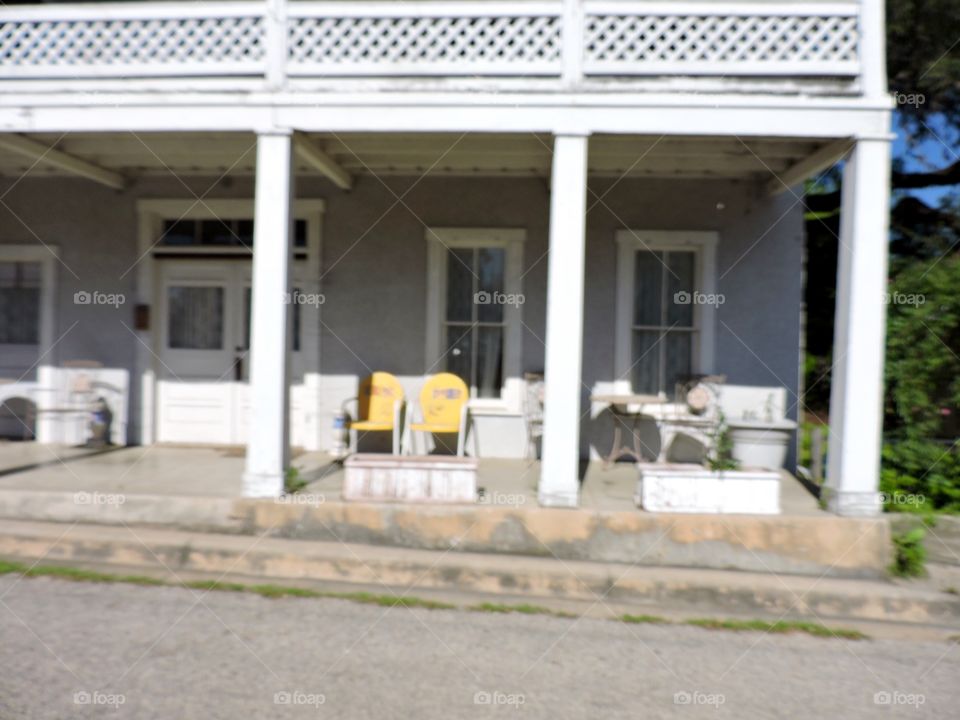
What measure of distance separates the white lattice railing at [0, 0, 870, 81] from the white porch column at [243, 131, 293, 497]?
815 mm

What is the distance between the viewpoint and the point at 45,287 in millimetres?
8523

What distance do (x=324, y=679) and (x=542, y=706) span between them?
42.1 inches

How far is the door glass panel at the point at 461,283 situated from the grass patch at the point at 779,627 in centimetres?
441

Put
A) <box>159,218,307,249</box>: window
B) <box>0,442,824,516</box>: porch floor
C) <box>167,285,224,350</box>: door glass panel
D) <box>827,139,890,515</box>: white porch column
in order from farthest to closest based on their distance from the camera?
<box>167,285,224,350</box>: door glass panel, <box>159,218,307,249</box>: window, <box>0,442,824,516</box>: porch floor, <box>827,139,890,515</box>: white porch column

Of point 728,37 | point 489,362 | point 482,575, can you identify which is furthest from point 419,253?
point 482,575

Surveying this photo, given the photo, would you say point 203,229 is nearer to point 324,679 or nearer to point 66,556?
point 66,556

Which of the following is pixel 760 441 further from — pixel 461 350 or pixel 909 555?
pixel 461 350

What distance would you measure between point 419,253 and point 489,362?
1.40 m

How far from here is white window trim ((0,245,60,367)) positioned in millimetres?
8508

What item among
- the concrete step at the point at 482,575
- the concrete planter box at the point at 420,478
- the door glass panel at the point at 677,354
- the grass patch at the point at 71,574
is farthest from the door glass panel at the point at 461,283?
the grass patch at the point at 71,574

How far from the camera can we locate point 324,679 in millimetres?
3699

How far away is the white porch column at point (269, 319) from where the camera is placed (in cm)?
581

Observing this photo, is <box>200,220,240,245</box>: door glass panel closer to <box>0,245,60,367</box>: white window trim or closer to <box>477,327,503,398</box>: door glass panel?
<box>0,245,60,367</box>: white window trim

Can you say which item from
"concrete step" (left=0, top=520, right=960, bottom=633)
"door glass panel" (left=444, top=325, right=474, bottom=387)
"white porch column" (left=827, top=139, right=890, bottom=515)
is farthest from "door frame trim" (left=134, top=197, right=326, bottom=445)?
"white porch column" (left=827, top=139, right=890, bottom=515)
